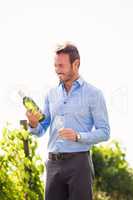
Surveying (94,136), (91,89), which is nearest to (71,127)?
(94,136)

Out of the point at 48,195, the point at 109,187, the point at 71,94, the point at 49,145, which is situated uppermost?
the point at 71,94

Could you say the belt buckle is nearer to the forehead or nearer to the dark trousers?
the dark trousers

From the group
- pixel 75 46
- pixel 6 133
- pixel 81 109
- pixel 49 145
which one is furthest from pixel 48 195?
pixel 6 133

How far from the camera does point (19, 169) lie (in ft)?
25.4

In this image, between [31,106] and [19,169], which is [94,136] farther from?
[19,169]

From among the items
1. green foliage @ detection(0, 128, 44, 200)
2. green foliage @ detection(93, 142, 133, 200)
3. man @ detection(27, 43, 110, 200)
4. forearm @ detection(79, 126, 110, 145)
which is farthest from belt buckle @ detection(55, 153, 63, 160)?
green foliage @ detection(93, 142, 133, 200)

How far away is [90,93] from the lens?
17.3 feet

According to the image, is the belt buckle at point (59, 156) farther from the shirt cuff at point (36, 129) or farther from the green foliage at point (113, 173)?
the green foliage at point (113, 173)

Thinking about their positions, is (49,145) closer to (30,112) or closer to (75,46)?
(30,112)

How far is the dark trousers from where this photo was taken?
5.15 m

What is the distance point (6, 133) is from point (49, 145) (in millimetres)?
2475

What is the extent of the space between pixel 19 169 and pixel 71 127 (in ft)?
8.77

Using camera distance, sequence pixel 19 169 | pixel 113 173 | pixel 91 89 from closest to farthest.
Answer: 1. pixel 91 89
2. pixel 19 169
3. pixel 113 173

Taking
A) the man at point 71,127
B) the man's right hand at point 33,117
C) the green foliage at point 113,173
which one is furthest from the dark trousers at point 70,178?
the green foliage at point 113,173
